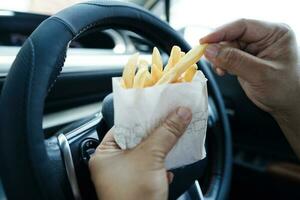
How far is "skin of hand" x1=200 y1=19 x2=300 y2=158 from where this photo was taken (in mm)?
714

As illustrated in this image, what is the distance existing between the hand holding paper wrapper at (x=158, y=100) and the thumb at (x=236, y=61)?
173 millimetres

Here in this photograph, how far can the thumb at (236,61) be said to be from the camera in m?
0.68

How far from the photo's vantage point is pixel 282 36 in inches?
30.8

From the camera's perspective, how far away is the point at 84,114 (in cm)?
112

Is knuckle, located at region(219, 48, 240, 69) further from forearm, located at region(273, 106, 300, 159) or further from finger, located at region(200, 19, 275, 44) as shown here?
forearm, located at region(273, 106, 300, 159)

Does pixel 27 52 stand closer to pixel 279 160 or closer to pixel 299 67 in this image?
pixel 299 67

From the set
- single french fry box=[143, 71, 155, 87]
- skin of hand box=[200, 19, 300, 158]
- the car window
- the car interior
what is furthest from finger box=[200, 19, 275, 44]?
the car window

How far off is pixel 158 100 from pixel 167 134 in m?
0.04

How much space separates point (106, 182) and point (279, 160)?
0.98 m

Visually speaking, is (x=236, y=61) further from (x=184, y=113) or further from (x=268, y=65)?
(x=184, y=113)

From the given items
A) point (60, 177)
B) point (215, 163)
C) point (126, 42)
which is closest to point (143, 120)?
point (60, 177)

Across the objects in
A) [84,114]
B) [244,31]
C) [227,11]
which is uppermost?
[244,31]

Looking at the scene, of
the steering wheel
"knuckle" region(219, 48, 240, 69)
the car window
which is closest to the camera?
the steering wheel

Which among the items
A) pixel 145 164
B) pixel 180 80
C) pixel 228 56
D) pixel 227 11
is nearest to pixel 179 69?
pixel 180 80
